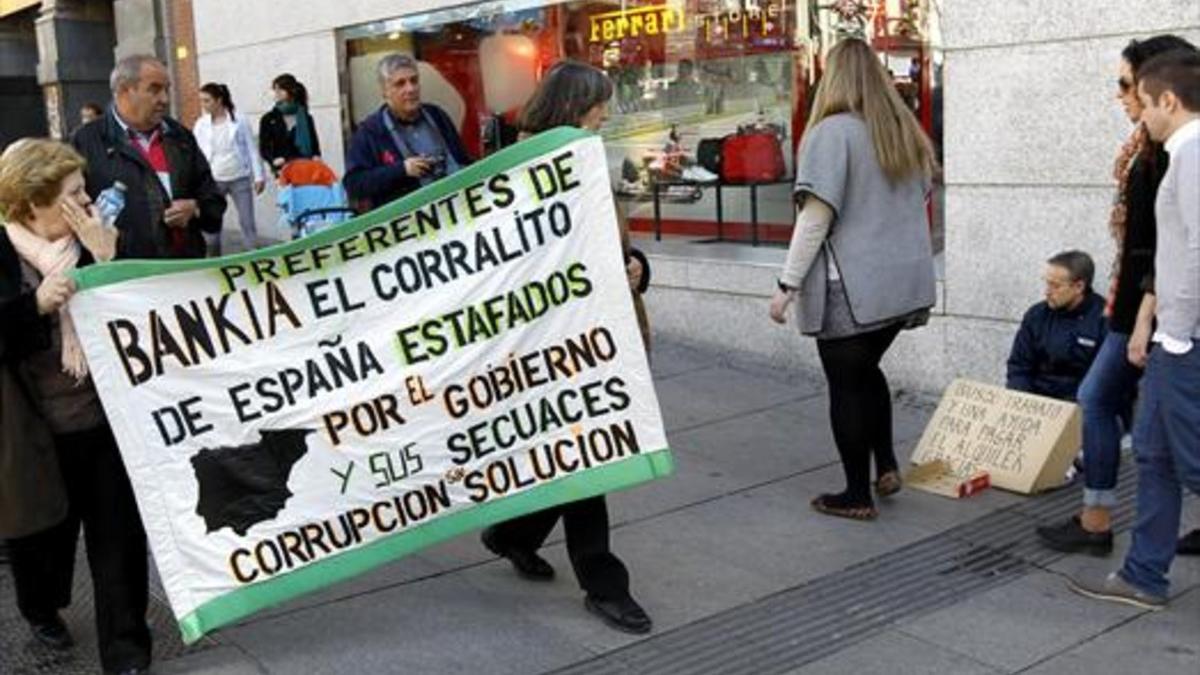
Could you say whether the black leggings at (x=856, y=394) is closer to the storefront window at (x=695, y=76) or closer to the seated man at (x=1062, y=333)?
the seated man at (x=1062, y=333)

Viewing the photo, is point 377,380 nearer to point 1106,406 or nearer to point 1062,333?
point 1106,406

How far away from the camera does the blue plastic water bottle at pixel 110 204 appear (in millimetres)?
4219

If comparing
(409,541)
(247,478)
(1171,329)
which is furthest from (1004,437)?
(247,478)

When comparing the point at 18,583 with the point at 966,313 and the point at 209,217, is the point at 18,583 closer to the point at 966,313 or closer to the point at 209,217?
the point at 209,217

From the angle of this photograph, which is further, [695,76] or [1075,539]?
[695,76]

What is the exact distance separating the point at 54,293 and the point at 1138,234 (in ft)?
10.9

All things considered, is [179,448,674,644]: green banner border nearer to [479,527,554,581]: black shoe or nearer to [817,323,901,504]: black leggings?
[479,527,554,581]: black shoe

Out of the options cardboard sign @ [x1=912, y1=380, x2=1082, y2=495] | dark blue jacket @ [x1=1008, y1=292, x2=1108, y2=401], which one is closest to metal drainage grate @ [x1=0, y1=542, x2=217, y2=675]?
cardboard sign @ [x1=912, y1=380, x2=1082, y2=495]

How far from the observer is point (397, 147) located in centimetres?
552

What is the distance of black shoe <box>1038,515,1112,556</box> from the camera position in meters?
4.70

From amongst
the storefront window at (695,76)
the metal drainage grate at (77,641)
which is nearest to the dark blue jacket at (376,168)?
the metal drainage grate at (77,641)

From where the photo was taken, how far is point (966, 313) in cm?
673

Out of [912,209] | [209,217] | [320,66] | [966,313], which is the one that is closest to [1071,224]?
[966,313]

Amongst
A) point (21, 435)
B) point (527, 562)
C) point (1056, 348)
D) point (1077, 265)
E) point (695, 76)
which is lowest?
point (527, 562)
